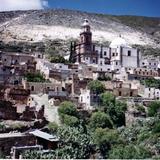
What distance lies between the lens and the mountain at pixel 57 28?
69319 millimetres

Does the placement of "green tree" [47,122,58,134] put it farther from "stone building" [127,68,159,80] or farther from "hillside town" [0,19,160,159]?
"stone building" [127,68,159,80]

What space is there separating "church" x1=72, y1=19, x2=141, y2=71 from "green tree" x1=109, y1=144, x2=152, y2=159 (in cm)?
1846

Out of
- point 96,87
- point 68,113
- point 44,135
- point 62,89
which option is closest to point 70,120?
point 68,113

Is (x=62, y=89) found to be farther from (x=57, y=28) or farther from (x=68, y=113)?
(x=57, y=28)

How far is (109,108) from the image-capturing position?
2714 centimetres

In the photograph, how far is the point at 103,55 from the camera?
43.0m

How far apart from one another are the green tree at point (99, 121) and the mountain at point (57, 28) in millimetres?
37962

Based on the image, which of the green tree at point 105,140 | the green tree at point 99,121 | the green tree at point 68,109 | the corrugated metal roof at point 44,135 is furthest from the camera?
the green tree at point 68,109

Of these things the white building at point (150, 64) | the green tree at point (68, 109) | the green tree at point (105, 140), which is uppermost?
the white building at point (150, 64)

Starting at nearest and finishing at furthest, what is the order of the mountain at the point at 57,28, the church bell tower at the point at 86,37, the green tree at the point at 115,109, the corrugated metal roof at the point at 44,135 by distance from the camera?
the corrugated metal roof at the point at 44,135
the green tree at the point at 115,109
the church bell tower at the point at 86,37
the mountain at the point at 57,28

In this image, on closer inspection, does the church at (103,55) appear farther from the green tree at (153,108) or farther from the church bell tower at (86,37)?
the green tree at (153,108)

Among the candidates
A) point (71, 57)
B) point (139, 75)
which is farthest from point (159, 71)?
point (71, 57)

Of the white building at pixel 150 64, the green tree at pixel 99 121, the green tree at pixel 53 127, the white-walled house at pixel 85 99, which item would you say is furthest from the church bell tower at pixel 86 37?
the green tree at pixel 53 127

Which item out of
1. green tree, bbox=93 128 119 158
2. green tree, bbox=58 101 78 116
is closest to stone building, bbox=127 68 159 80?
green tree, bbox=58 101 78 116
